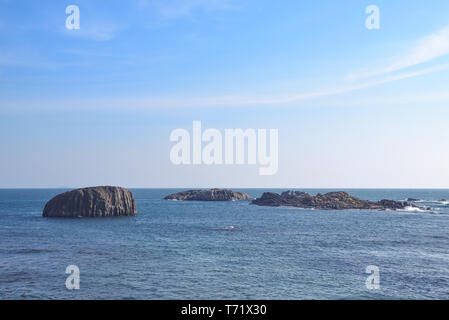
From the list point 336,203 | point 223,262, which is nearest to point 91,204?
point 223,262

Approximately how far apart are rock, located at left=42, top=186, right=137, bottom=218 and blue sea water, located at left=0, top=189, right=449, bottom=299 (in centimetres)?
2445

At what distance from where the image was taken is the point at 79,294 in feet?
106

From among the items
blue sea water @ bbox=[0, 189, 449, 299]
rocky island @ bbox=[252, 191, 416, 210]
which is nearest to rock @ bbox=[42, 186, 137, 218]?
blue sea water @ bbox=[0, 189, 449, 299]

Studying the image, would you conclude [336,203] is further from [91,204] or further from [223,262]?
[223,262]

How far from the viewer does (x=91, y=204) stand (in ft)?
347

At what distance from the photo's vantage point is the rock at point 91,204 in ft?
341

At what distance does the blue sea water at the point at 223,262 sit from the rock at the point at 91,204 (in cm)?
2445

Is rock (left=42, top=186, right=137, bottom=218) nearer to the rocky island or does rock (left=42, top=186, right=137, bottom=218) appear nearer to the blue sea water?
the blue sea water

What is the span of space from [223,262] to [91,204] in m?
72.9

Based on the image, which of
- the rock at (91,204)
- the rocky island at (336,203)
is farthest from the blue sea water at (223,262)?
the rocky island at (336,203)

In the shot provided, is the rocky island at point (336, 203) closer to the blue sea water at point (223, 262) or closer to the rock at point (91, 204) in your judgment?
the blue sea water at point (223, 262)
